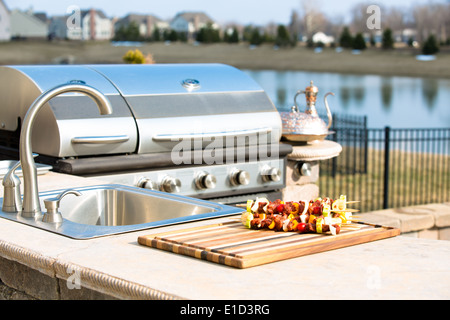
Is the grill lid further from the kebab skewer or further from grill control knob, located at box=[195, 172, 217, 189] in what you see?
the kebab skewer

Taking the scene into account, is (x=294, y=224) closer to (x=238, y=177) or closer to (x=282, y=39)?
(x=238, y=177)

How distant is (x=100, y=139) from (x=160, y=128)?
0.43 metres

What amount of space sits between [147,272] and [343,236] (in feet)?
2.46

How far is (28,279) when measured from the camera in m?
2.31

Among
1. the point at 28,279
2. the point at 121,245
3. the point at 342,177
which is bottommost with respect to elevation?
the point at 342,177

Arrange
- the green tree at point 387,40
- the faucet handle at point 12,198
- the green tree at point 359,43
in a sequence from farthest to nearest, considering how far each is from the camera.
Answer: the green tree at point 387,40 → the green tree at point 359,43 → the faucet handle at point 12,198

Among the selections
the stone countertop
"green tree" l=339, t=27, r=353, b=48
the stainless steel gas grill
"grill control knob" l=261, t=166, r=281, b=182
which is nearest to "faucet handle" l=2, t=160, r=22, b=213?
the stone countertop

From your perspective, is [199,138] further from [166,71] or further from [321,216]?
[321,216]

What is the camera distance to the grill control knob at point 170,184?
13.4 ft

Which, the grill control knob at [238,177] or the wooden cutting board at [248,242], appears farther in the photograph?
the grill control knob at [238,177]

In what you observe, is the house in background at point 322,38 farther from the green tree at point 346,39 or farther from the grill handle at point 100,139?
the grill handle at point 100,139

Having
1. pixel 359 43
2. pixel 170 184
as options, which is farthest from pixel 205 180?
pixel 359 43


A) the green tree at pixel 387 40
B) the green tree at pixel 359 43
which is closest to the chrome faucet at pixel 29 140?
the green tree at pixel 359 43
